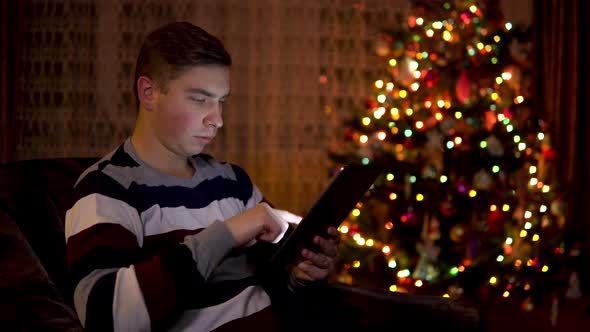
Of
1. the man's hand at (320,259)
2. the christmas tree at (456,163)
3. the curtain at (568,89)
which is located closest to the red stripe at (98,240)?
the man's hand at (320,259)

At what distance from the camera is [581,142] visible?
3.93 m

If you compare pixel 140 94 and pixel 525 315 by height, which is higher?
pixel 140 94

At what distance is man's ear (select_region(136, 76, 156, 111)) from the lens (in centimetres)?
129

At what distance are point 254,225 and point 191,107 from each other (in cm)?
27

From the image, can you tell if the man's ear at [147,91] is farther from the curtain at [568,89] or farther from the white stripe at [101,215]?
the curtain at [568,89]

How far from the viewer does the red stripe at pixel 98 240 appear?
1.09 meters

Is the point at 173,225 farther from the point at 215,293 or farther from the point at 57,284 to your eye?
the point at 57,284

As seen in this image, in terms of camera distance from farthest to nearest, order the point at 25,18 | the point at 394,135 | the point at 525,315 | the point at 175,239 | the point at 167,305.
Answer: the point at 25,18
the point at 525,315
the point at 394,135
the point at 175,239
the point at 167,305

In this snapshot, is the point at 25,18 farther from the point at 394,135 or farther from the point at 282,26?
the point at 394,135

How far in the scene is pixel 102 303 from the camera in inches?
41.0

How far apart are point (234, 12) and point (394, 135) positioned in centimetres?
150

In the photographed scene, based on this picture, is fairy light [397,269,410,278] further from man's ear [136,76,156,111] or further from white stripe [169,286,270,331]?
man's ear [136,76,156,111]

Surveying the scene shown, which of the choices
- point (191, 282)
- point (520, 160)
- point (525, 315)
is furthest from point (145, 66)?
point (525, 315)

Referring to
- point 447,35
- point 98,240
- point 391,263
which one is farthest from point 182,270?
point 447,35
